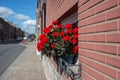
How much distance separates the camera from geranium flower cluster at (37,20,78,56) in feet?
12.1

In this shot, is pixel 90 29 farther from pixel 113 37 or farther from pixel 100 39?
pixel 113 37

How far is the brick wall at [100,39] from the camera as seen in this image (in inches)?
63.4

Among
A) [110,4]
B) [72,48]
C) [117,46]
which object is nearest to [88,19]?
[110,4]

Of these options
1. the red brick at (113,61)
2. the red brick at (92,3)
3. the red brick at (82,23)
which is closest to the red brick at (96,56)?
the red brick at (113,61)

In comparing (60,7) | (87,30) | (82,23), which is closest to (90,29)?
(87,30)

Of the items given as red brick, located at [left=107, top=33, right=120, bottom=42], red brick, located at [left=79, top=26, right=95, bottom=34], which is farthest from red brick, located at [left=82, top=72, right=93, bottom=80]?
red brick, located at [left=107, top=33, right=120, bottom=42]

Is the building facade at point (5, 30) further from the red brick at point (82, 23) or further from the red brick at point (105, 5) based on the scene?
the red brick at point (105, 5)

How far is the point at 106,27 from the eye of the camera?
1.77 metres

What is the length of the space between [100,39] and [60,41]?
6.50 feet

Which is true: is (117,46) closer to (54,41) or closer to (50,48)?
(54,41)

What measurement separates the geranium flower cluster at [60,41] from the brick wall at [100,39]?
1.10 meters

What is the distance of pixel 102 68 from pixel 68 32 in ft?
6.42

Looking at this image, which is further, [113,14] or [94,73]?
[94,73]

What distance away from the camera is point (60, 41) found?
12.7ft
